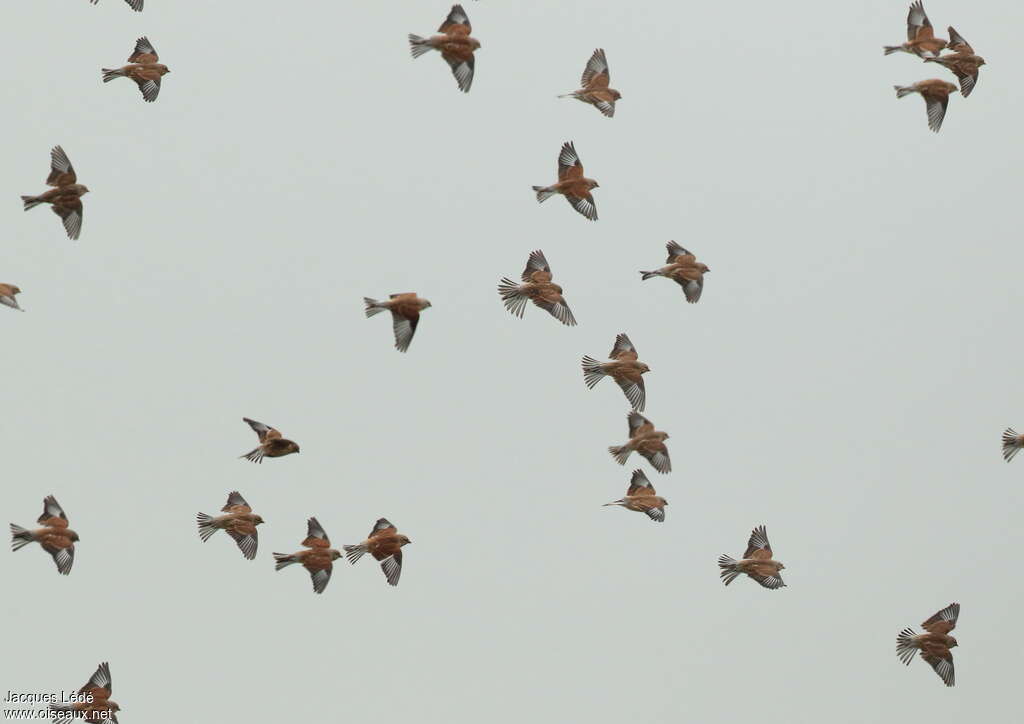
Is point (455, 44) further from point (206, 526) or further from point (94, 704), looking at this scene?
point (94, 704)

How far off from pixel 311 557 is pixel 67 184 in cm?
464

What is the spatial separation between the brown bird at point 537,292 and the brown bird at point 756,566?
3115 millimetres

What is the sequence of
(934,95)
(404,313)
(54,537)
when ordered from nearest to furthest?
(404,313) → (54,537) → (934,95)

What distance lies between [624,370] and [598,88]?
304cm

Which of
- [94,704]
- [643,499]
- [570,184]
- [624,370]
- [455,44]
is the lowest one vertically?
[94,704]

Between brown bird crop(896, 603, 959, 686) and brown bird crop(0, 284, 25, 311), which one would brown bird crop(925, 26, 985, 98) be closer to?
brown bird crop(896, 603, 959, 686)

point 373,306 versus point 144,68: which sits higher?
point 144,68

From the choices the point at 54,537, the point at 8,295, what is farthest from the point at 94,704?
the point at 8,295

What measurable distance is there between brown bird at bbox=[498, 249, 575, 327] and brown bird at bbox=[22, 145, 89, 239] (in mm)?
4457

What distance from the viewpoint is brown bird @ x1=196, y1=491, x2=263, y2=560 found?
21234 millimetres

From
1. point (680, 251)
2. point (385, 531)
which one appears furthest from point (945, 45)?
point (385, 531)

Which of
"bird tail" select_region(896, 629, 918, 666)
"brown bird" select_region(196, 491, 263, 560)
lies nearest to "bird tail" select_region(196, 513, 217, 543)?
"brown bird" select_region(196, 491, 263, 560)

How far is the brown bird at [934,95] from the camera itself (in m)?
22.0

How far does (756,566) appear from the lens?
862 inches
